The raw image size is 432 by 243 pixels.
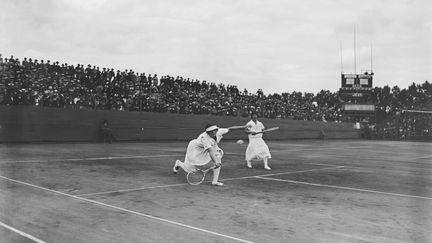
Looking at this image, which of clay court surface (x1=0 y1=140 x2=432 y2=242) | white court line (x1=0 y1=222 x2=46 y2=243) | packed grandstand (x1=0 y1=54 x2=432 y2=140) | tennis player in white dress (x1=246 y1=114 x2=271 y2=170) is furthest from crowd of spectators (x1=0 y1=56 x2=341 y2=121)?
white court line (x1=0 y1=222 x2=46 y2=243)

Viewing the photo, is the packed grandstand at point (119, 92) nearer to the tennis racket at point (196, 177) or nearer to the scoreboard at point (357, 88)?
the scoreboard at point (357, 88)

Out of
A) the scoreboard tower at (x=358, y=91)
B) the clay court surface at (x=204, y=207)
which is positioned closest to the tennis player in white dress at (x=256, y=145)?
the clay court surface at (x=204, y=207)

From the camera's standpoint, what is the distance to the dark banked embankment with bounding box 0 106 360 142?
22641 mm

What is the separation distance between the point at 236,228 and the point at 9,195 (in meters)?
4.76

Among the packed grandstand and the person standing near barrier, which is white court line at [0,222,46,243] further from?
the person standing near barrier

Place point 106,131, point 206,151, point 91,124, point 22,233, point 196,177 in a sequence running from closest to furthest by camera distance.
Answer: point 22,233 < point 206,151 < point 196,177 < point 91,124 < point 106,131

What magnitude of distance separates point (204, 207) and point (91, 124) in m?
20.4

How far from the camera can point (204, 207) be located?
7.38m

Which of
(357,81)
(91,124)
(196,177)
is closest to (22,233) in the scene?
(196,177)

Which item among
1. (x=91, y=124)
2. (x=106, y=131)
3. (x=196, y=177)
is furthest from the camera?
(x=106, y=131)

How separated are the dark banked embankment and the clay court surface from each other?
11366mm

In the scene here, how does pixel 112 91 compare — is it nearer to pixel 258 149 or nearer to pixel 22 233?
pixel 258 149

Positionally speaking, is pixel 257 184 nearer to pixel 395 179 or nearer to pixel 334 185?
pixel 334 185

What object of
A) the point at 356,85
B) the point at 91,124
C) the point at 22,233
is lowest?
the point at 22,233
